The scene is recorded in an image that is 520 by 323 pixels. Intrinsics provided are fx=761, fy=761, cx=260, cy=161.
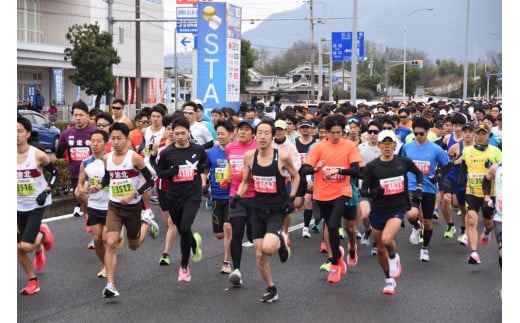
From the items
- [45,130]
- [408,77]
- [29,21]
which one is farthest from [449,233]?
[408,77]

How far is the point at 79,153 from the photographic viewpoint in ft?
38.3

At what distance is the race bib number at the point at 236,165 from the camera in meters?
9.42

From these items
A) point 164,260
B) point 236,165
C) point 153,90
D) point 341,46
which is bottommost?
point 164,260

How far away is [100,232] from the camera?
9.23 metres

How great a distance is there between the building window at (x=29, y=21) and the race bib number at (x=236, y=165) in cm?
3579

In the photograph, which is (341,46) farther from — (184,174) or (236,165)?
(184,174)

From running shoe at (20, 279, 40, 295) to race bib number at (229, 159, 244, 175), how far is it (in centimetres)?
267

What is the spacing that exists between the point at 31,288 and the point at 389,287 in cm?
409

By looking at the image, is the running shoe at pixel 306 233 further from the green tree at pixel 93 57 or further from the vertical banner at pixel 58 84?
the vertical banner at pixel 58 84

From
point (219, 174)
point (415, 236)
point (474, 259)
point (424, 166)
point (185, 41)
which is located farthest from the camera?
point (185, 41)

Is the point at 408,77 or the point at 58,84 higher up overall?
the point at 408,77

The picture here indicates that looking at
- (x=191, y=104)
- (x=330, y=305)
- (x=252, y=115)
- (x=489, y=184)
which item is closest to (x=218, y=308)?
(x=330, y=305)

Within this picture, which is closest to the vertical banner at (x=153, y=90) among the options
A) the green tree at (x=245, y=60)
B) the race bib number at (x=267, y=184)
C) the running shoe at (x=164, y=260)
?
the green tree at (x=245, y=60)
